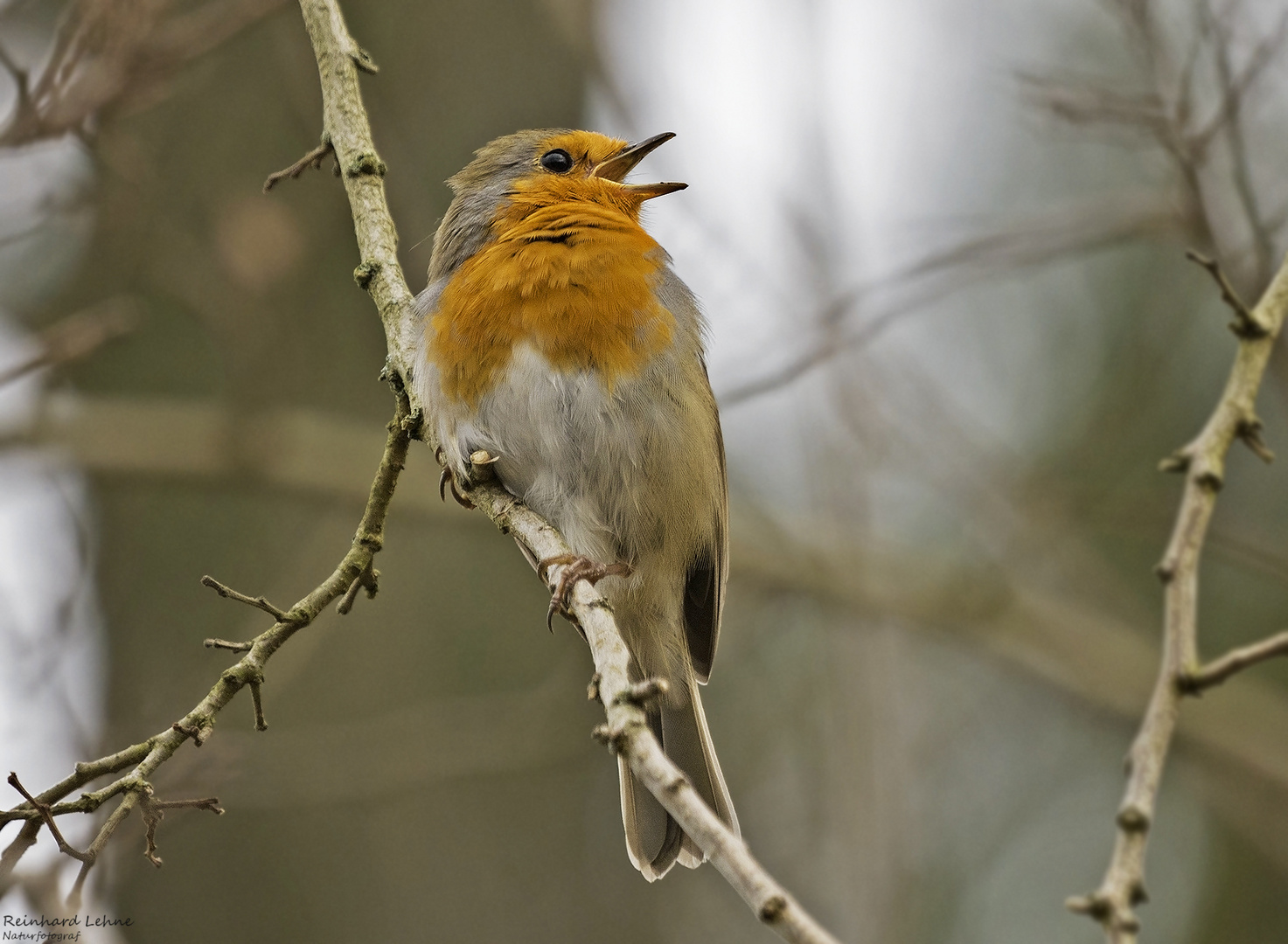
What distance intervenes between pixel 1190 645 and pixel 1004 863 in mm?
6457

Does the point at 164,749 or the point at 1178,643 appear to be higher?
the point at 1178,643

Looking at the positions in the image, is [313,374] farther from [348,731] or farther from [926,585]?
[926,585]

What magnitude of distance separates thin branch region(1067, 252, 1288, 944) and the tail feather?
1.61m

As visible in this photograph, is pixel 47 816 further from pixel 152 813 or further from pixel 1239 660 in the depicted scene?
pixel 1239 660

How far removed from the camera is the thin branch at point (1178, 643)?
134cm

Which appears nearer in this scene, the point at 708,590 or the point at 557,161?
the point at 708,590

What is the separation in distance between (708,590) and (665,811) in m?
1.08

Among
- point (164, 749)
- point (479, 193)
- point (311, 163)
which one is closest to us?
point (164, 749)

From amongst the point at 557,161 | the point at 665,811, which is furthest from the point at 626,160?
the point at 665,811

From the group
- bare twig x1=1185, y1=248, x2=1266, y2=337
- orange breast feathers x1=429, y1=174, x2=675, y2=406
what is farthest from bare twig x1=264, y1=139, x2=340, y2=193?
bare twig x1=1185, y1=248, x2=1266, y2=337

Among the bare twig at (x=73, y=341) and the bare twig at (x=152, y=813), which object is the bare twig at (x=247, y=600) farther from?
the bare twig at (x=73, y=341)

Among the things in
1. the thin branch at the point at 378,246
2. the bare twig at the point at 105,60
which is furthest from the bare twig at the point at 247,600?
the bare twig at the point at 105,60

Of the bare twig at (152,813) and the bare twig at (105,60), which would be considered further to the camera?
the bare twig at (105,60)

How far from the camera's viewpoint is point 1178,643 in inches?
68.4
